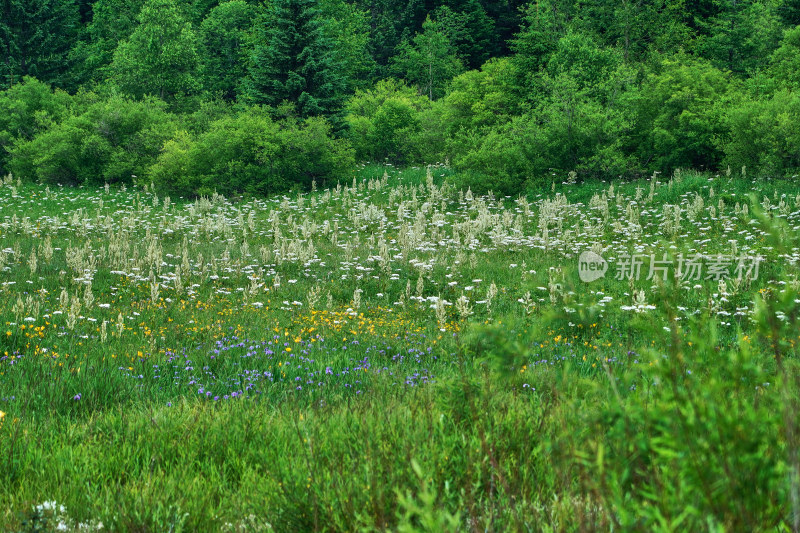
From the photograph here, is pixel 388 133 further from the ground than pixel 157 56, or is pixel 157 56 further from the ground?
pixel 157 56

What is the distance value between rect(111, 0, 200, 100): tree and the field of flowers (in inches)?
923

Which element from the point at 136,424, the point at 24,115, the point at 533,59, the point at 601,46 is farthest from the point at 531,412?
the point at 24,115

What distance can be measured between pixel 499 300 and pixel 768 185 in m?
11.4

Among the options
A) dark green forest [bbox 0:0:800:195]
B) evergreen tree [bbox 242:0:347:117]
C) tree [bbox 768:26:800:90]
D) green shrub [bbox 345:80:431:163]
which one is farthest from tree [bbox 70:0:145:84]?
tree [bbox 768:26:800:90]

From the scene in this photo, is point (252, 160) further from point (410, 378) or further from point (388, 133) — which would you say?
point (410, 378)

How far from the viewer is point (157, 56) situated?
36219 millimetres

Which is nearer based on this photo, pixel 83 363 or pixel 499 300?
pixel 83 363

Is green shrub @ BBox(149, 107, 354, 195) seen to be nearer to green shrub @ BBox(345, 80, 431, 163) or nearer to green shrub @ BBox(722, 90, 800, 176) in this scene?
green shrub @ BBox(345, 80, 431, 163)

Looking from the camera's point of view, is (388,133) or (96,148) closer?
(96,148)

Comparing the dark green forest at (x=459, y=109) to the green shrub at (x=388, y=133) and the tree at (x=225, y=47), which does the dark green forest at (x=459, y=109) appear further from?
the tree at (x=225, y=47)

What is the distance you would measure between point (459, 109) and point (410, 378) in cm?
2347

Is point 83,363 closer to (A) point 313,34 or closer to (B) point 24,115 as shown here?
(A) point 313,34

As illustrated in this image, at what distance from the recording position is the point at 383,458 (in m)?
3.20

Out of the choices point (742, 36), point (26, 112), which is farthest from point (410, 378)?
point (742, 36)
